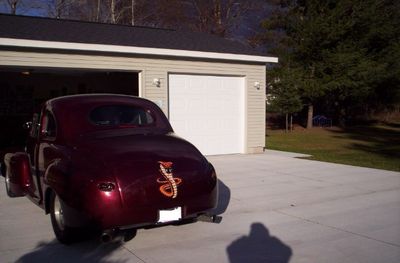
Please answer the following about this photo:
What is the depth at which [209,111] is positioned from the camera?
13750mm

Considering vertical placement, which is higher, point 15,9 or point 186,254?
point 15,9

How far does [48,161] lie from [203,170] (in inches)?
78.5

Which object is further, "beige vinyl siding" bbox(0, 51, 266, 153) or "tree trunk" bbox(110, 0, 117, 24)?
"tree trunk" bbox(110, 0, 117, 24)

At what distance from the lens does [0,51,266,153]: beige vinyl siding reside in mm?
11070

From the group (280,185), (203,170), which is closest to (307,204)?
(280,185)

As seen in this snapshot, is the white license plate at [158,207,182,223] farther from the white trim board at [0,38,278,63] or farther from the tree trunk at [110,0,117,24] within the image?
the tree trunk at [110,0,117,24]

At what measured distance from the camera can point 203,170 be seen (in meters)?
5.49

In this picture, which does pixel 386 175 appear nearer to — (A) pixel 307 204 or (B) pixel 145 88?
(A) pixel 307 204

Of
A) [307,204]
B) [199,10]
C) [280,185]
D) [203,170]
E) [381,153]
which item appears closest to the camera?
[203,170]

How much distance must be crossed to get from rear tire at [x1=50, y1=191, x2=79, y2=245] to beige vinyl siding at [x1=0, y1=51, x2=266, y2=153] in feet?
20.8

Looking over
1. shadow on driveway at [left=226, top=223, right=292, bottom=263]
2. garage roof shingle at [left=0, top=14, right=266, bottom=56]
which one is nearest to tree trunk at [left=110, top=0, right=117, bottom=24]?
garage roof shingle at [left=0, top=14, right=266, bottom=56]

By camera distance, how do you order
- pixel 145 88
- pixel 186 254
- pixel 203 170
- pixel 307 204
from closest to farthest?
1. pixel 186 254
2. pixel 203 170
3. pixel 307 204
4. pixel 145 88

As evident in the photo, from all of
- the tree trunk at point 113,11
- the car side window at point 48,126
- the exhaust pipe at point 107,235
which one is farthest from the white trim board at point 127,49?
the tree trunk at point 113,11

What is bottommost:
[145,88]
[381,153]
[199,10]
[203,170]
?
[381,153]
